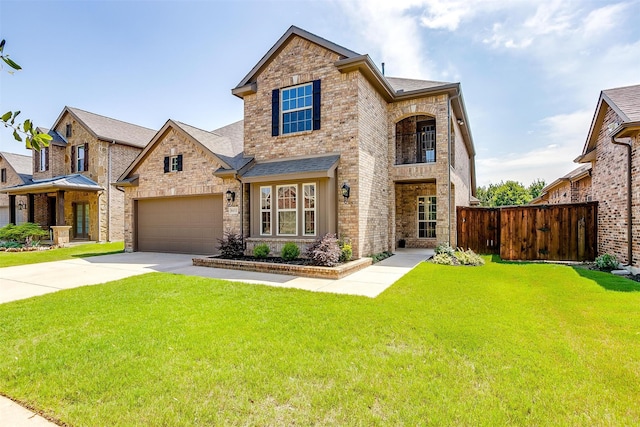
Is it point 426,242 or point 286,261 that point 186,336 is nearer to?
point 286,261

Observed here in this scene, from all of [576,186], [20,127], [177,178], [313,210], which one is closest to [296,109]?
[313,210]

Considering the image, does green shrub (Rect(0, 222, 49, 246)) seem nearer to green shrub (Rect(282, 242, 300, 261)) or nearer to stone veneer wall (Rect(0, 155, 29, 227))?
stone veneer wall (Rect(0, 155, 29, 227))

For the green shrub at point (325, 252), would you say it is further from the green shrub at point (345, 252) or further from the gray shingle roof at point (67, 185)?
the gray shingle roof at point (67, 185)

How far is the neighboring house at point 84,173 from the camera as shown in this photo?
62.1 feet

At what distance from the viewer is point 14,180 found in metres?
22.8

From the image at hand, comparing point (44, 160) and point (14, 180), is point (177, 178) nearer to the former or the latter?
point (44, 160)

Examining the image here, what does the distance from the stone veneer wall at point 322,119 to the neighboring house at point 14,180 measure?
20.4m

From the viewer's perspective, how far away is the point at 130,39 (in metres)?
9.41

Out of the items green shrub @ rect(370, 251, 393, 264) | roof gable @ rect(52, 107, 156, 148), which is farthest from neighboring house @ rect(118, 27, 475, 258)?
roof gable @ rect(52, 107, 156, 148)

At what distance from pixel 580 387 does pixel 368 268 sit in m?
6.63

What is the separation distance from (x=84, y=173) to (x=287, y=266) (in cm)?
1807

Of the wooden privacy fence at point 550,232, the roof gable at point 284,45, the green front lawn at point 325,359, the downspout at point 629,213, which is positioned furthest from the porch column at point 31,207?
the downspout at point 629,213

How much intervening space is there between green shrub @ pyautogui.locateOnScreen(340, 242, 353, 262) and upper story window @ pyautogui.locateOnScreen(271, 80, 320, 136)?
4187mm

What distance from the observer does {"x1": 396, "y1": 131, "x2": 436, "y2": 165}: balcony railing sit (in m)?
15.2
